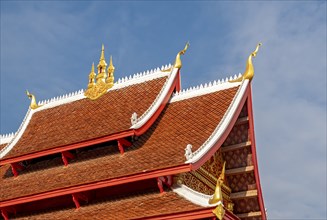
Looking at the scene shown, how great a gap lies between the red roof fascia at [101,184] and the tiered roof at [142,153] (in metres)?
0.02

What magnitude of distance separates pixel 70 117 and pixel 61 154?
2.32 meters

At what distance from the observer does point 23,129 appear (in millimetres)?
22344

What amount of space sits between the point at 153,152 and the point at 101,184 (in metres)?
1.77

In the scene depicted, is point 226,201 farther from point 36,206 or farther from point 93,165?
point 36,206

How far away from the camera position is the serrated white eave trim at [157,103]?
18422mm

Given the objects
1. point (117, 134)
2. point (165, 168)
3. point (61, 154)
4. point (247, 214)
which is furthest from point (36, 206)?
point (247, 214)

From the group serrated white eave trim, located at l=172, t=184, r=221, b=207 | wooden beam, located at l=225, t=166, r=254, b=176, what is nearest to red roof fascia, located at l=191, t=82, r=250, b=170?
serrated white eave trim, located at l=172, t=184, r=221, b=207

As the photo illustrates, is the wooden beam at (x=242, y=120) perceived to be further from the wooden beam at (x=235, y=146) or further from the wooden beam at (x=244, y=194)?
the wooden beam at (x=244, y=194)

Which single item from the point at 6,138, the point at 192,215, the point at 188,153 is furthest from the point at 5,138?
the point at 192,215

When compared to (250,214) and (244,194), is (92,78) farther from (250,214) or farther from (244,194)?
(250,214)

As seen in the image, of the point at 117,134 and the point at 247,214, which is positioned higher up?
the point at 117,134

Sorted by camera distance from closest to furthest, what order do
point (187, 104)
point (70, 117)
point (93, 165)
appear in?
point (93, 165) → point (187, 104) → point (70, 117)

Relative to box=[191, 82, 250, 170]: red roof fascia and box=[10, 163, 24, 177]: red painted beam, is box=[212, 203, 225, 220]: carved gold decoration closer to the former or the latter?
box=[191, 82, 250, 170]: red roof fascia

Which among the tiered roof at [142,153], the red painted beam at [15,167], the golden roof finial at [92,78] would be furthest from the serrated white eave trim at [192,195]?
the golden roof finial at [92,78]
